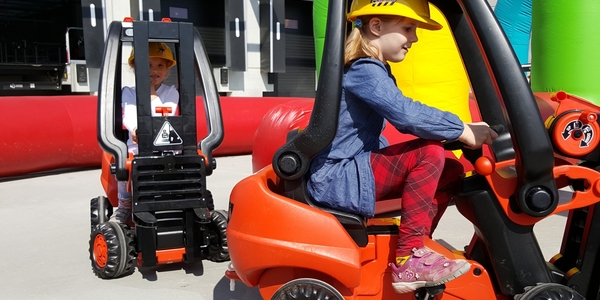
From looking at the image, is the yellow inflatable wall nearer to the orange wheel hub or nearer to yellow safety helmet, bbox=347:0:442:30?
yellow safety helmet, bbox=347:0:442:30

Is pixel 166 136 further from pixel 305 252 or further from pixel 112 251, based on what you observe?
pixel 305 252

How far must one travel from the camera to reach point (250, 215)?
72.4 inches

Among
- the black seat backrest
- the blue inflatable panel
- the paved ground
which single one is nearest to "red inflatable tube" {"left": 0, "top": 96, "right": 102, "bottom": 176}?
the paved ground

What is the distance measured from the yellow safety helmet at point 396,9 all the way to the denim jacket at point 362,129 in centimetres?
15

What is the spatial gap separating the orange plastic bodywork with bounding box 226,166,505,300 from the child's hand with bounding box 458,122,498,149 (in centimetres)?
41

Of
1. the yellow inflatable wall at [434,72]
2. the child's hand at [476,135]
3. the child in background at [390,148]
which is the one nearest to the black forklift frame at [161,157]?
the child in background at [390,148]

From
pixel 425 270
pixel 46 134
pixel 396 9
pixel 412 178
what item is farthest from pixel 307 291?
pixel 46 134

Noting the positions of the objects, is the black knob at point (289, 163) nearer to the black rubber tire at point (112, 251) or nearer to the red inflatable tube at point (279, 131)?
the black rubber tire at point (112, 251)

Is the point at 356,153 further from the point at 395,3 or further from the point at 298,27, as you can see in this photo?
the point at 298,27

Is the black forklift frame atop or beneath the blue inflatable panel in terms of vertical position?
beneath

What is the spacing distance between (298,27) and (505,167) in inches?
480

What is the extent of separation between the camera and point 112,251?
2.65m

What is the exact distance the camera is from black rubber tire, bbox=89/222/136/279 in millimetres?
2662

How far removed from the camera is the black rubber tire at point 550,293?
1661mm
